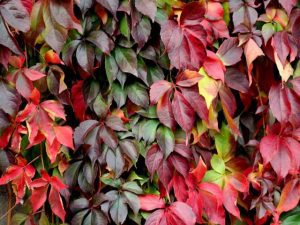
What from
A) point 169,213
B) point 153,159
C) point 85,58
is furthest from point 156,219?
point 85,58

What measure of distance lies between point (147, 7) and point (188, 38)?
0.15 meters

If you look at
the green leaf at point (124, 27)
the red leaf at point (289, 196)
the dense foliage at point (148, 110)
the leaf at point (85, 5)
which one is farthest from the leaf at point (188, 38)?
the red leaf at point (289, 196)

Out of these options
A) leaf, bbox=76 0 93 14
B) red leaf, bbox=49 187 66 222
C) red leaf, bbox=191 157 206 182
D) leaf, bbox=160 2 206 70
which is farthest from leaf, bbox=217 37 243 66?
red leaf, bbox=49 187 66 222

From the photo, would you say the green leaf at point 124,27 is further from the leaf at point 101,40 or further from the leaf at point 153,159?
the leaf at point 153,159

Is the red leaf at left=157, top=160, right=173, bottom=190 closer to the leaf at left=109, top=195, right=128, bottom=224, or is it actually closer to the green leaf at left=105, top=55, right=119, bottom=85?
the leaf at left=109, top=195, right=128, bottom=224

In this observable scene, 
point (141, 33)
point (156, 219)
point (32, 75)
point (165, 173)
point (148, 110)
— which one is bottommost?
point (156, 219)

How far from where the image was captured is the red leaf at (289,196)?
1652 millimetres

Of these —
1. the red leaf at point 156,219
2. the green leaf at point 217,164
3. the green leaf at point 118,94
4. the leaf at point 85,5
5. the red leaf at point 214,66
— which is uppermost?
the leaf at point 85,5

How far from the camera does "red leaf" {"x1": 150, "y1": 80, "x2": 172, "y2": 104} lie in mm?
1464

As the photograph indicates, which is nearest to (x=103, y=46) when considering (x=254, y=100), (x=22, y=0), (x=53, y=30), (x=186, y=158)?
(x=53, y=30)

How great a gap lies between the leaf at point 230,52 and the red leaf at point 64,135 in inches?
20.9

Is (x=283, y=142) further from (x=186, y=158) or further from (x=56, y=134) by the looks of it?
(x=56, y=134)

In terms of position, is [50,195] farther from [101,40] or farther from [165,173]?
[101,40]

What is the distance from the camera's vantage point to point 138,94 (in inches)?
60.2
